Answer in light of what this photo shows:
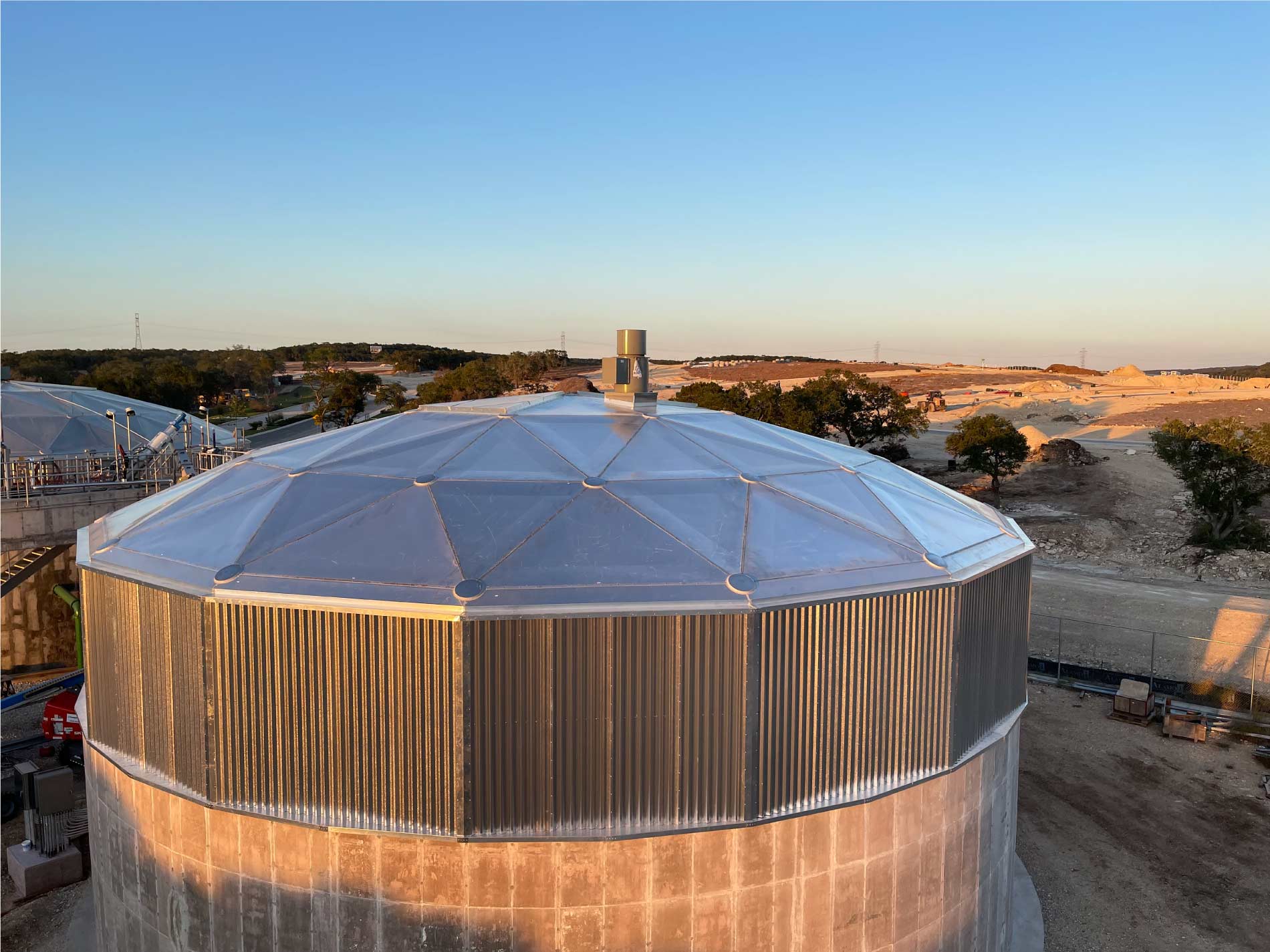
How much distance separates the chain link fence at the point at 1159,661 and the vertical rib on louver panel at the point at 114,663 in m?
25.5

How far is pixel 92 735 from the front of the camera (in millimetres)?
13773

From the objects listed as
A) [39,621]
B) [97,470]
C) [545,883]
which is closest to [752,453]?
[545,883]

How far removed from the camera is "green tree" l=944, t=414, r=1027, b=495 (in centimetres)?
6131

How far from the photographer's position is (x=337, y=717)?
1092 cm

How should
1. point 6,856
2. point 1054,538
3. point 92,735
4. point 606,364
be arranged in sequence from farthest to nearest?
point 1054,538 < point 6,856 < point 606,364 < point 92,735

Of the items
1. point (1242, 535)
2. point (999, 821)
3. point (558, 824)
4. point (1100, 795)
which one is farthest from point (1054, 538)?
point (558, 824)

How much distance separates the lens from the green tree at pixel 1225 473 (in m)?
46.9

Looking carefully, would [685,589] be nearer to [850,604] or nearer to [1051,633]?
[850,604]

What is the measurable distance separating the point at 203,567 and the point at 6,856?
13.1 metres

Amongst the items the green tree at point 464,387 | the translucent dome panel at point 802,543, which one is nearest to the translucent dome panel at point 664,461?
the translucent dome panel at point 802,543

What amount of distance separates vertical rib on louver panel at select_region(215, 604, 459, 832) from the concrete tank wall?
39 cm

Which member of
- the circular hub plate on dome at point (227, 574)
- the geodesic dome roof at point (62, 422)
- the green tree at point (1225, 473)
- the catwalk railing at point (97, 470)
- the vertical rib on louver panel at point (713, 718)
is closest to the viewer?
the vertical rib on louver panel at point (713, 718)

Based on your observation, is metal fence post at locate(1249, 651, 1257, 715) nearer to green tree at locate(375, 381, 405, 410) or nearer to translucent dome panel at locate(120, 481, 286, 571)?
translucent dome panel at locate(120, 481, 286, 571)

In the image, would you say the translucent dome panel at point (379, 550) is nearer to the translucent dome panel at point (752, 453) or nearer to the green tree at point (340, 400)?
the translucent dome panel at point (752, 453)
